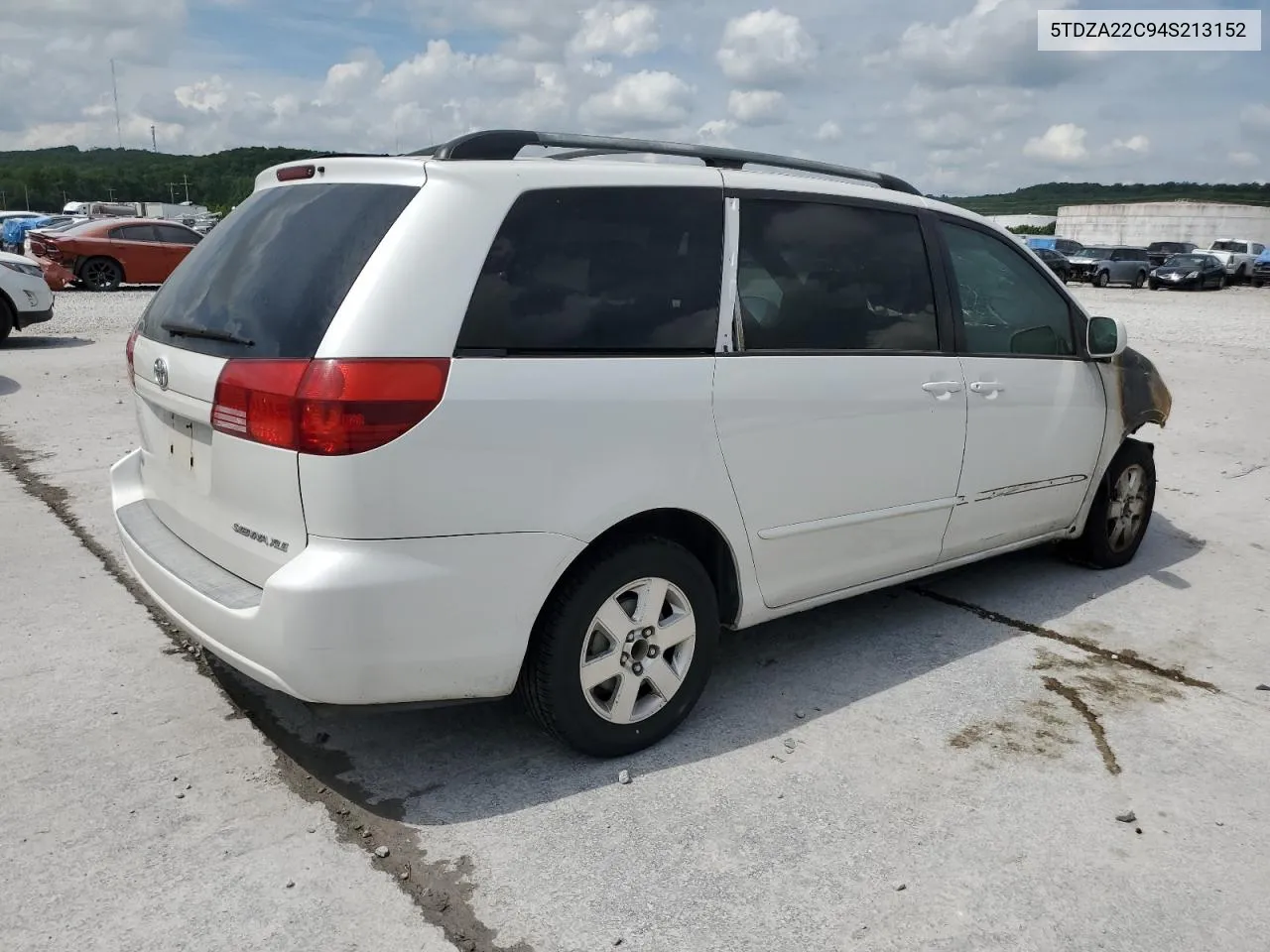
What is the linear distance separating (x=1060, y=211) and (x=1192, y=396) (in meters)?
87.5

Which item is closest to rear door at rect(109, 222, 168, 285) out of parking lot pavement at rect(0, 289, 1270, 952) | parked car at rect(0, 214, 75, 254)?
parked car at rect(0, 214, 75, 254)

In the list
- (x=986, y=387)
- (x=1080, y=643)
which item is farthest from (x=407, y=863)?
(x=1080, y=643)

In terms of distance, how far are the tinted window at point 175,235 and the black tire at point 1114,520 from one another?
20053 mm

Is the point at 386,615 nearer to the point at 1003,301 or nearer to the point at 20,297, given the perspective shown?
the point at 1003,301

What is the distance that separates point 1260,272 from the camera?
41.3 m

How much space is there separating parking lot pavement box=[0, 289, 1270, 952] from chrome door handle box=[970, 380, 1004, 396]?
1048 millimetres

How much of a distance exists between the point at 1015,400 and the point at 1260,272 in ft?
146

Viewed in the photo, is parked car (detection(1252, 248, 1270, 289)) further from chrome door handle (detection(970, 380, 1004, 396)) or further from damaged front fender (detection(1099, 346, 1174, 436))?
chrome door handle (detection(970, 380, 1004, 396))

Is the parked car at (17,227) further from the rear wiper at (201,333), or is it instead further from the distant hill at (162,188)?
the distant hill at (162,188)

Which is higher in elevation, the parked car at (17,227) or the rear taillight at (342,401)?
the parked car at (17,227)

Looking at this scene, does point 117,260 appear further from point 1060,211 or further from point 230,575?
point 1060,211

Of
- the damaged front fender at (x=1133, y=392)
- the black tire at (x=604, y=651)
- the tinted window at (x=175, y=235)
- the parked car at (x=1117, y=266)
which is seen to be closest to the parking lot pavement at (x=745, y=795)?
the black tire at (x=604, y=651)

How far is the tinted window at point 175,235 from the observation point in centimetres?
2105

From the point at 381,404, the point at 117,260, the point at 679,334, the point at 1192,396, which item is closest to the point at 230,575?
the point at 381,404
